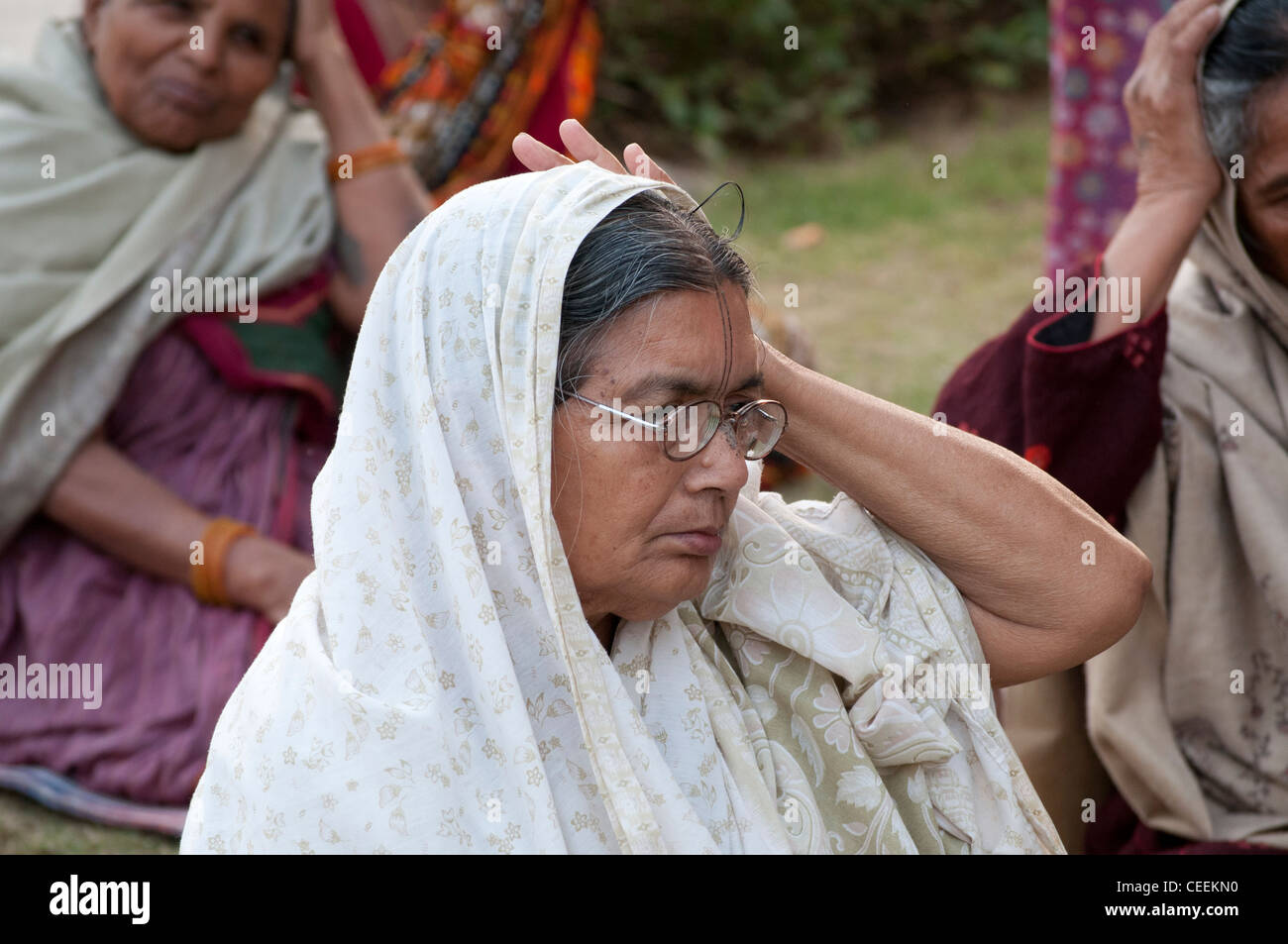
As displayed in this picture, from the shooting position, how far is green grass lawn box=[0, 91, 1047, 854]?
21.4 feet

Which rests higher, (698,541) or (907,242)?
(698,541)

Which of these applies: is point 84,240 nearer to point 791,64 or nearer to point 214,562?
point 214,562

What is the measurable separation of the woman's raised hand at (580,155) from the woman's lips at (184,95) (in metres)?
1.92

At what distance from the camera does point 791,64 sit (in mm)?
9672

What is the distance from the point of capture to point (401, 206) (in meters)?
4.10

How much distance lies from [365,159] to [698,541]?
8.51ft

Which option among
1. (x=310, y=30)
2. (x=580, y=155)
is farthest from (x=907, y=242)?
(x=580, y=155)

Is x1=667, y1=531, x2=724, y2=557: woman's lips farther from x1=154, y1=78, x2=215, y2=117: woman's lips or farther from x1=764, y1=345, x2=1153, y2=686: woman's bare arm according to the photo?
x1=154, y1=78, x2=215, y2=117: woman's lips

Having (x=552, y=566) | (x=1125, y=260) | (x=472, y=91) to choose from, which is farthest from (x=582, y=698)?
(x=472, y=91)

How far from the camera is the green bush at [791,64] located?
927 centimetres

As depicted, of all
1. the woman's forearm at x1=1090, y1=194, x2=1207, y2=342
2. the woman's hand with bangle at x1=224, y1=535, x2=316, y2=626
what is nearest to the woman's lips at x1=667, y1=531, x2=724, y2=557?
the woman's forearm at x1=1090, y1=194, x2=1207, y2=342

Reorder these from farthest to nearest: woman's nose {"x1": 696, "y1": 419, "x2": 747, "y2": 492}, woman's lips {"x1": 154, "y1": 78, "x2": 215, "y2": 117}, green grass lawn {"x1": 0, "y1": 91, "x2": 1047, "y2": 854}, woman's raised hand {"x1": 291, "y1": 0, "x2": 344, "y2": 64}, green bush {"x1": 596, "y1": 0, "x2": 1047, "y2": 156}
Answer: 1. green bush {"x1": 596, "y1": 0, "x2": 1047, "y2": 156}
2. green grass lawn {"x1": 0, "y1": 91, "x2": 1047, "y2": 854}
3. woman's raised hand {"x1": 291, "y1": 0, "x2": 344, "y2": 64}
4. woman's lips {"x1": 154, "y1": 78, "x2": 215, "y2": 117}
5. woman's nose {"x1": 696, "y1": 419, "x2": 747, "y2": 492}

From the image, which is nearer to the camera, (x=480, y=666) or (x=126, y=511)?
Result: (x=480, y=666)

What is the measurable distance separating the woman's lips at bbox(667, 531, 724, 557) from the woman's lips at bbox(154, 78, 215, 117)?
2.41m
